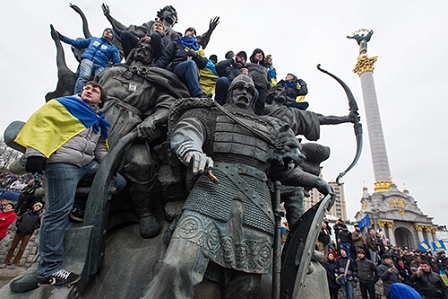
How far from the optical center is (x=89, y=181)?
2.61 m

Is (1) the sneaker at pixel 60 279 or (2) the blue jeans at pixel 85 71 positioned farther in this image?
(2) the blue jeans at pixel 85 71

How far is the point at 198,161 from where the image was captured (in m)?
1.92

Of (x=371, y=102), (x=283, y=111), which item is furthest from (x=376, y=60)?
(x=283, y=111)

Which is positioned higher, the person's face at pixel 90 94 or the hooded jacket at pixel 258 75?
the hooded jacket at pixel 258 75

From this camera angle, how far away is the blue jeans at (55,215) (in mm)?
2042

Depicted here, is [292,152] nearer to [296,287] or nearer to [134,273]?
[296,287]

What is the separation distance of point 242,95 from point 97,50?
3058mm

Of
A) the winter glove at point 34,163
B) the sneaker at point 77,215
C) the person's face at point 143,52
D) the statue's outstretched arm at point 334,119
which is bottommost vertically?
the sneaker at point 77,215

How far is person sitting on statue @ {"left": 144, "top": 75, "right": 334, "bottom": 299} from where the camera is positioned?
6.43ft

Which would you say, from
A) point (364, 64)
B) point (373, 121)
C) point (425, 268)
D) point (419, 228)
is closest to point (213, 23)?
point (425, 268)

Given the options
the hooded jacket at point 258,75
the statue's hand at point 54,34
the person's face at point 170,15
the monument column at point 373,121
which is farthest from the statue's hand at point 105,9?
the monument column at point 373,121

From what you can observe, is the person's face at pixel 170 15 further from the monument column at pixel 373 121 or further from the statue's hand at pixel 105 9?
the monument column at pixel 373 121

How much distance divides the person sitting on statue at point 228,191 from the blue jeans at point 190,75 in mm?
975

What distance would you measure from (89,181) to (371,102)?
3928cm
